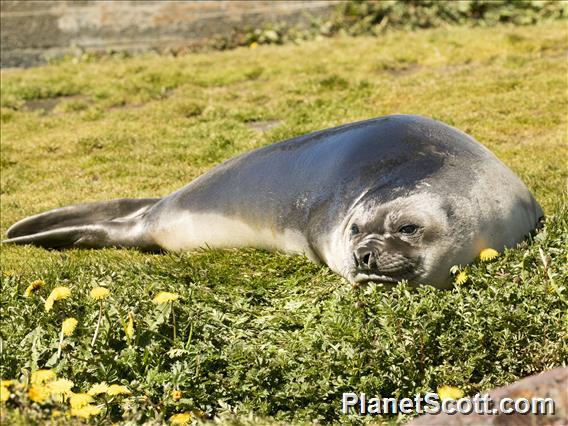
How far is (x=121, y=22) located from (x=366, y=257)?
10.1 m

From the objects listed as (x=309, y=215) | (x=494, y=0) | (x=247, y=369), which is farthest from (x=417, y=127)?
(x=494, y=0)

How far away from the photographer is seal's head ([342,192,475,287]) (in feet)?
14.4

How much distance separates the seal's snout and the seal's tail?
2.14 meters

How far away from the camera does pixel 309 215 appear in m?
5.09

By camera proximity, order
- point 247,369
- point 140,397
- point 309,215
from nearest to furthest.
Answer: point 140,397 → point 247,369 → point 309,215

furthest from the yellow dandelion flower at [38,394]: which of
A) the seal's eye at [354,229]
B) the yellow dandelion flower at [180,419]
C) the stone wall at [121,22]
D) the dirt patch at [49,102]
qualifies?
the stone wall at [121,22]

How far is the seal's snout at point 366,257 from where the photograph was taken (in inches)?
173

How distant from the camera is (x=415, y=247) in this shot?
14.4 ft

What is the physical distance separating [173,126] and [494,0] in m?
5.85

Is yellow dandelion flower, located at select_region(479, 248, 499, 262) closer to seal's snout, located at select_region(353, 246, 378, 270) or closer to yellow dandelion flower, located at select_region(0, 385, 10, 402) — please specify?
seal's snout, located at select_region(353, 246, 378, 270)

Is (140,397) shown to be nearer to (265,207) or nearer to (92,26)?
(265,207)

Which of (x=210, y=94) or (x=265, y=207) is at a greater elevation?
(x=265, y=207)

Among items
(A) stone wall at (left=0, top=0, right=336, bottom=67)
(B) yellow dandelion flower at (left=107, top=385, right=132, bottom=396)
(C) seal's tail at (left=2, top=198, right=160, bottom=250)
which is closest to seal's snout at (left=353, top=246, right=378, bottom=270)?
(B) yellow dandelion flower at (left=107, top=385, right=132, bottom=396)

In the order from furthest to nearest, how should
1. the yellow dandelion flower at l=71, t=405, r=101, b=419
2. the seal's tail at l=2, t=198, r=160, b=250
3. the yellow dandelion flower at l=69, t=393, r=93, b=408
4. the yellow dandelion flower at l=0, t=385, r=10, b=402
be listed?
the seal's tail at l=2, t=198, r=160, b=250
the yellow dandelion flower at l=69, t=393, r=93, b=408
the yellow dandelion flower at l=71, t=405, r=101, b=419
the yellow dandelion flower at l=0, t=385, r=10, b=402
